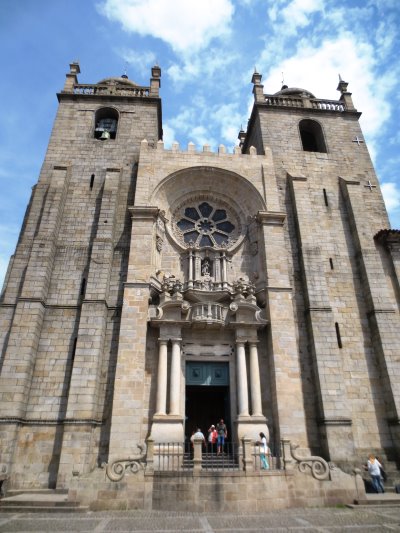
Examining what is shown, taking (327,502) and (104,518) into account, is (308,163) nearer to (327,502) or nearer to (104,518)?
(327,502)

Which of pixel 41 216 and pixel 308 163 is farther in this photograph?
pixel 308 163

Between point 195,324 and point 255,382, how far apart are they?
9.87 ft

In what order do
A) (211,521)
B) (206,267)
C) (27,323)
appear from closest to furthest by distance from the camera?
(211,521) < (27,323) < (206,267)

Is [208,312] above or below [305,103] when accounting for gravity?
below

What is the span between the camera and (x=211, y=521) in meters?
7.98

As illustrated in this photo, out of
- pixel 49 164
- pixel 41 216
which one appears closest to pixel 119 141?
pixel 49 164

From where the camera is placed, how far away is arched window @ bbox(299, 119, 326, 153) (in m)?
20.7

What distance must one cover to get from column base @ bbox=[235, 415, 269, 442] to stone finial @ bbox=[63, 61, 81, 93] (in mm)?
19345

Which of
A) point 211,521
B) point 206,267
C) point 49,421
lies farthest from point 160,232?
point 211,521

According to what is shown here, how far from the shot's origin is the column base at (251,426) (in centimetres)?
1198

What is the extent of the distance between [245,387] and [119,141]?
44.7ft

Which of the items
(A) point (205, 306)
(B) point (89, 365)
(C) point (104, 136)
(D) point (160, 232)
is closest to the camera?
(B) point (89, 365)

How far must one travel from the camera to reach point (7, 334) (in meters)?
12.9

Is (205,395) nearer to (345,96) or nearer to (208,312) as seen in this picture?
(208,312)
